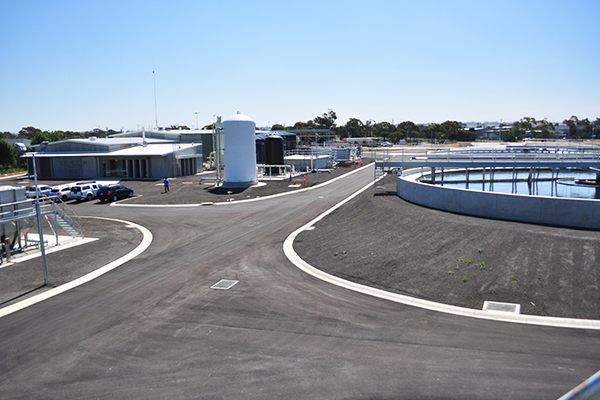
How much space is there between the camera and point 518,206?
18.5 meters

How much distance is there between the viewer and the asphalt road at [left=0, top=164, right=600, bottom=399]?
8.85 meters

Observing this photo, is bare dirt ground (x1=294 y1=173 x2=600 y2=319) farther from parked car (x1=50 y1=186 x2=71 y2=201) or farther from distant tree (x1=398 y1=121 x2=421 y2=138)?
distant tree (x1=398 y1=121 x2=421 y2=138)

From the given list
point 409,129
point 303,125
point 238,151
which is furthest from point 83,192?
point 409,129

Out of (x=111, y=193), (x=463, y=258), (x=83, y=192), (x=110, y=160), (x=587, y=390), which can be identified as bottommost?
(x=463, y=258)

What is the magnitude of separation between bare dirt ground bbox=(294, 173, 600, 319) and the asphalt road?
1496mm

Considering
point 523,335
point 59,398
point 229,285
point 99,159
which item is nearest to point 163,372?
point 59,398

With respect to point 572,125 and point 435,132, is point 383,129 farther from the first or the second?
point 572,125

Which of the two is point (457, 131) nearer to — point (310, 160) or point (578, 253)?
point (310, 160)

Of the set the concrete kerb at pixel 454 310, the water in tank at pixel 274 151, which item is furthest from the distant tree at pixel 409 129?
the concrete kerb at pixel 454 310

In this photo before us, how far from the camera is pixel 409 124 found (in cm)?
16038

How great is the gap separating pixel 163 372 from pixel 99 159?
51.7 metres

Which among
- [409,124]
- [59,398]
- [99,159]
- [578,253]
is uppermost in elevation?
[409,124]

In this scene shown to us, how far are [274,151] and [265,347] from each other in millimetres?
43533

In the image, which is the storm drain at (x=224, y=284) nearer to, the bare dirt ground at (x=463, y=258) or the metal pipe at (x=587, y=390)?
the bare dirt ground at (x=463, y=258)
